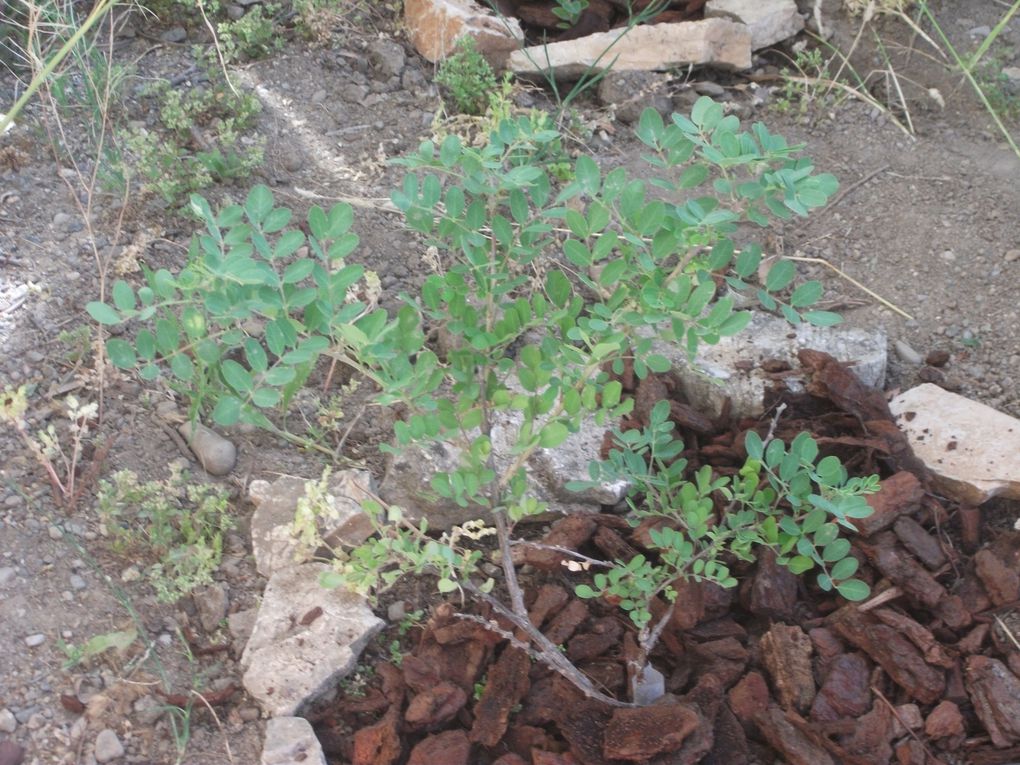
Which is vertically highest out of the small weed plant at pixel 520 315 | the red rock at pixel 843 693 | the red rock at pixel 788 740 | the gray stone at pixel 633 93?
the small weed plant at pixel 520 315

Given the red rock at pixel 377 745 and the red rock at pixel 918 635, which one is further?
the red rock at pixel 918 635

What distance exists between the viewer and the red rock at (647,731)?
6.70 feet

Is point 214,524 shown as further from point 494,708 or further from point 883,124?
point 883,124

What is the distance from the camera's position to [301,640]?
2.25 m

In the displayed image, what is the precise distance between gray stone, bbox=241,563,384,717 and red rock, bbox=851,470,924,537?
1110 millimetres

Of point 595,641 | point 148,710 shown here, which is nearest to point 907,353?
point 595,641

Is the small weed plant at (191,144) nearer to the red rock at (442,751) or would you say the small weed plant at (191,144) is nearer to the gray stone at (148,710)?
the gray stone at (148,710)

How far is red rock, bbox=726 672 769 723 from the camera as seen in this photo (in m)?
2.22

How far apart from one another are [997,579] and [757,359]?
32.1 inches

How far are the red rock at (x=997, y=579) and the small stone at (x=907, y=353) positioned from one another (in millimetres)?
709

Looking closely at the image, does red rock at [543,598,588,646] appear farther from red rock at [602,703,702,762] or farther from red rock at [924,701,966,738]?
red rock at [924,701,966,738]

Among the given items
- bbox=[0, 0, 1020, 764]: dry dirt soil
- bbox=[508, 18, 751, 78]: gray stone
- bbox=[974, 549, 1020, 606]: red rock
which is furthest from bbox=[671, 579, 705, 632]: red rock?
bbox=[508, 18, 751, 78]: gray stone

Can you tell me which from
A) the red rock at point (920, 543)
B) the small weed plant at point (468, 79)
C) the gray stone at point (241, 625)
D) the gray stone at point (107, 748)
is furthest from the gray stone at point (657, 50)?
the gray stone at point (107, 748)

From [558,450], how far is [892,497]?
2.56ft
